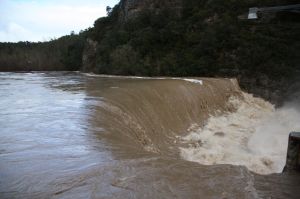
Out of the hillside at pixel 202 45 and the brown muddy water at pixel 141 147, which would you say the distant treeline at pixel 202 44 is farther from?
the brown muddy water at pixel 141 147

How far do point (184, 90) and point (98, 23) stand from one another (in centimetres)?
2810

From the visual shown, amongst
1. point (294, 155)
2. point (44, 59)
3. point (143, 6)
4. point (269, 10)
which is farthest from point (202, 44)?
point (44, 59)

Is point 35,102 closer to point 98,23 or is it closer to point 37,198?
point 37,198

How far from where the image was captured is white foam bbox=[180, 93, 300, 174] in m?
9.42

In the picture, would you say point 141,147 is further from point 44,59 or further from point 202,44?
point 44,59

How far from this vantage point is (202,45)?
28.4 m

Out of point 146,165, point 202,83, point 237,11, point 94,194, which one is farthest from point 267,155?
point 237,11

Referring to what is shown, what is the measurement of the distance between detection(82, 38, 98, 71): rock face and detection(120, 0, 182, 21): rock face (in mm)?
4034

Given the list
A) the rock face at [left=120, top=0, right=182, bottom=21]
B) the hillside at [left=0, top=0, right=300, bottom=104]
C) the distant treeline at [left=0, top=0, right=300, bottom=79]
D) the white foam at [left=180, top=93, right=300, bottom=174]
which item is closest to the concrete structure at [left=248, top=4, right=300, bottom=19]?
the white foam at [left=180, top=93, right=300, bottom=174]

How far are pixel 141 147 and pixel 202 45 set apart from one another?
2098 cm

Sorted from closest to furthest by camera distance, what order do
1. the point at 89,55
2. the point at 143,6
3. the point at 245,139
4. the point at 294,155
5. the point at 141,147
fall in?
the point at 294,155, the point at 141,147, the point at 245,139, the point at 143,6, the point at 89,55

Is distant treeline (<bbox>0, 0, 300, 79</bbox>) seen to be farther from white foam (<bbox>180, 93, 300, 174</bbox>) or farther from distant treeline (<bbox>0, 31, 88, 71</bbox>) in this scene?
distant treeline (<bbox>0, 31, 88, 71</bbox>)

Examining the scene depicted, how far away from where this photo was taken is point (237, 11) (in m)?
29.3

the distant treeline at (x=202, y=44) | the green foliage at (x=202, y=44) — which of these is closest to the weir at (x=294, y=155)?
the distant treeline at (x=202, y=44)
